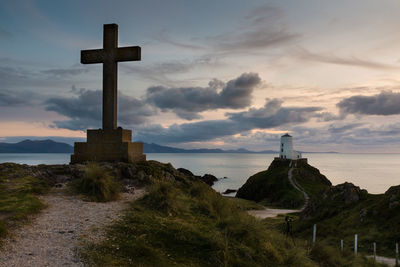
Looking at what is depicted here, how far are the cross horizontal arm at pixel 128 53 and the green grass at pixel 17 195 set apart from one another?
704cm

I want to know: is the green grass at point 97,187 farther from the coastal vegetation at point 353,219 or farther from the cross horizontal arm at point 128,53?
the cross horizontal arm at point 128,53

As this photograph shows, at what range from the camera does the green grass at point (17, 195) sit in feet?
27.5

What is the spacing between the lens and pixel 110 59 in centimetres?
1673

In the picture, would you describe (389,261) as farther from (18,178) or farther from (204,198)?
(18,178)

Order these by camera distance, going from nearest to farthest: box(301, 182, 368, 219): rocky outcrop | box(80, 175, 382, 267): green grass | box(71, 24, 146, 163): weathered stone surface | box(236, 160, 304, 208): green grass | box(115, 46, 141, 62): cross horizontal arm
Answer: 1. box(80, 175, 382, 267): green grass
2. box(71, 24, 146, 163): weathered stone surface
3. box(115, 46, 141, 62): cross horizontal arm
4. box(301, 182, 368, 219): rocky outcrop
5. box(236, 160, 304, 208): green grass

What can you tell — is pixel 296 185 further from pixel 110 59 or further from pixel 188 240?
pixel 188 240

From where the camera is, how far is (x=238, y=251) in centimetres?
823

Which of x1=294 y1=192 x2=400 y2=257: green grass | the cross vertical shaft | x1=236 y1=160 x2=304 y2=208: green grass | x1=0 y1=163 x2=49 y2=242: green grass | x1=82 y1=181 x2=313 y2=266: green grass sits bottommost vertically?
x1=236 y1=160 x2=304 y2=208: green grass

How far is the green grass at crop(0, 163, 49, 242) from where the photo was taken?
330 inches

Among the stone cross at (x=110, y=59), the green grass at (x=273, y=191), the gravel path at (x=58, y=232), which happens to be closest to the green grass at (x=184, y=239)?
the gravel path at (x=58, y=232)

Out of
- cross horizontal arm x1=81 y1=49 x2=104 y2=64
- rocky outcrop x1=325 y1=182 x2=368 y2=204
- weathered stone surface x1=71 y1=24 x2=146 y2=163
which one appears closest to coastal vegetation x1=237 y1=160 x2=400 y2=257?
rocky outcrop x1=325 y1=182 x2=368 y2=204

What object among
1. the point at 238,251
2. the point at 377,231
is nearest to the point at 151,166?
the point at 238,251

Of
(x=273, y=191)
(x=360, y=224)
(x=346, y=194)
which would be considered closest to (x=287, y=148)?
(x=273, y=191)

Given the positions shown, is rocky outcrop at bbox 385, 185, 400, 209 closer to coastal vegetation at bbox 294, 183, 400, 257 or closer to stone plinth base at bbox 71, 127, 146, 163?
coastal vegetation at bbox 294, 183, 400, 257
